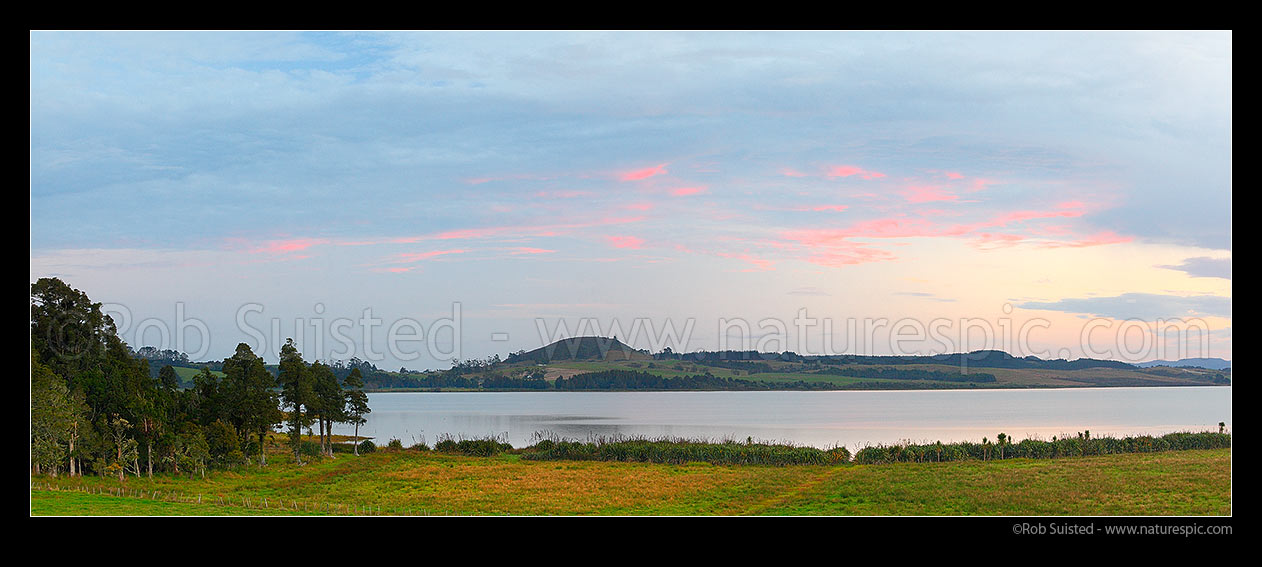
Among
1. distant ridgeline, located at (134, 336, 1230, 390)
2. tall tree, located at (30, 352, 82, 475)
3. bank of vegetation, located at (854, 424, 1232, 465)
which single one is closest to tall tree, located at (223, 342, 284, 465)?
tall tree, located at (30, 352, 82, 475)

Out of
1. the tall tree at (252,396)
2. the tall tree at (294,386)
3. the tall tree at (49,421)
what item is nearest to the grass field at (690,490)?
the tall tree at (49,421)

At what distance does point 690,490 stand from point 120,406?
74.4 feet

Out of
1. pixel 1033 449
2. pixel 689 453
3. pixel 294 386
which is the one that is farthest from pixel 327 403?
pixel 1033 449

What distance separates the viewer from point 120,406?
32781mm

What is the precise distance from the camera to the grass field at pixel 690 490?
914 inches

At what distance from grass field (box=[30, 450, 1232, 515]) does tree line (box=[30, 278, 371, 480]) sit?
119 cm

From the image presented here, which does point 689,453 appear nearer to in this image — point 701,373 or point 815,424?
point 815,424

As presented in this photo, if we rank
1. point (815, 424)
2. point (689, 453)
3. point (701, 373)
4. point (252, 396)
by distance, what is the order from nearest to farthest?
point (689, 453), point (252, 396), point (815, 424), point (701, 373)

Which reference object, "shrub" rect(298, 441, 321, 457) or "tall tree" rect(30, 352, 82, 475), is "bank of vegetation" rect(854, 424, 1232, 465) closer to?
"shrub" rect(298, 441, 321, 457)

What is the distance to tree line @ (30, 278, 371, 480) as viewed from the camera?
96.8ft

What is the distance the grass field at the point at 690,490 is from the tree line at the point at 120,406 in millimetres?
1187
